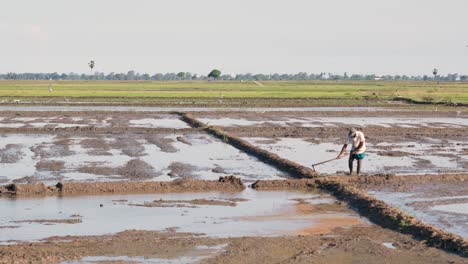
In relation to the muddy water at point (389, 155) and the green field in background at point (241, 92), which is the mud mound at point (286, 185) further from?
the green field in background at point (241, 92)

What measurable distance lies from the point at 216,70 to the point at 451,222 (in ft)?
523

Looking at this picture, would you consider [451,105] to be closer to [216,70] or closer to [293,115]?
[293,115]

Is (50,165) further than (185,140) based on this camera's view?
No

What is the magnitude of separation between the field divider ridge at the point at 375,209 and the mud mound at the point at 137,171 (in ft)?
8.60

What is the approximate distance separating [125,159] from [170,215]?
293 inches

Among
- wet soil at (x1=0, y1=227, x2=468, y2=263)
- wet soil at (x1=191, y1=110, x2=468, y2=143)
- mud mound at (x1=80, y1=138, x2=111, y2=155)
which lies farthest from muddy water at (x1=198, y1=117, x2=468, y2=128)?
wet soil at (x1=0, y1=227, x2=468, y2=263)

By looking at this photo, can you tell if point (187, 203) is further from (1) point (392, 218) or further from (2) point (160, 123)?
(2) point (160, 123)

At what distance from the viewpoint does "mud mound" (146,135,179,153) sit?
21.8 m

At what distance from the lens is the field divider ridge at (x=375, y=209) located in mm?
9727

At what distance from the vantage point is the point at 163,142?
78.1 feet

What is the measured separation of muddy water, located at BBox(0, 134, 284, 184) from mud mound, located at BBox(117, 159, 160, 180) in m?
0.04

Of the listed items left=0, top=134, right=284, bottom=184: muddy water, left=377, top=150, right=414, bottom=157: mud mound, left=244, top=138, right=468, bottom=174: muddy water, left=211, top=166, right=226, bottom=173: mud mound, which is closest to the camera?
left=0, top=134, right=284, bottom=184: muddy water

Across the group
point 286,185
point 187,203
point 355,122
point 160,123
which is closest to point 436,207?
point 286,185

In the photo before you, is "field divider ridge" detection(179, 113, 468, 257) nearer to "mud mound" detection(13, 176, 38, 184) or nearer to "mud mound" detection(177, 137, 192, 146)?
"mud mound" detection(13, 176, 38, 184)
